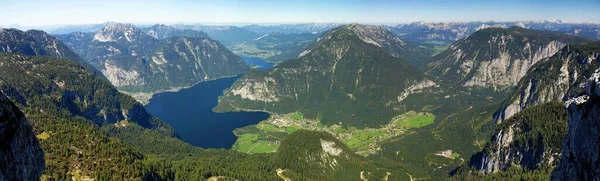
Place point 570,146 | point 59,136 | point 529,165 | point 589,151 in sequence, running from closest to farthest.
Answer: point 589,151 → point 570,146 → point 59,136 → point 529,165

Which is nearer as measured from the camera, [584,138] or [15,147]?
[15,147]

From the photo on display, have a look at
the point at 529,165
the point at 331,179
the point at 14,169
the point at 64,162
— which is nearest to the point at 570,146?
the point at 14,169

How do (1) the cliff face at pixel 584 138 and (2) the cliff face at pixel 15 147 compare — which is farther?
(1) the cliff face at pixel 584 138

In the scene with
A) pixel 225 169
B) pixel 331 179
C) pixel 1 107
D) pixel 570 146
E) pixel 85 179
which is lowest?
pixel 331 179

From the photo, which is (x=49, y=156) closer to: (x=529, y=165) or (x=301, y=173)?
(x=301, y=173)

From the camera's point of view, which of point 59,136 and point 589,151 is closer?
point 589,151
